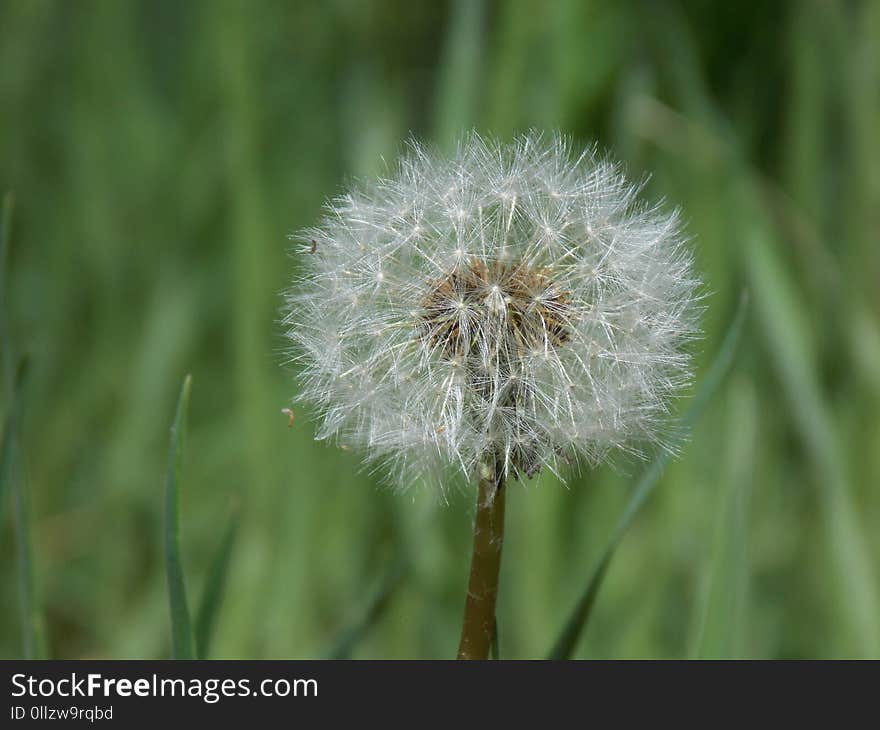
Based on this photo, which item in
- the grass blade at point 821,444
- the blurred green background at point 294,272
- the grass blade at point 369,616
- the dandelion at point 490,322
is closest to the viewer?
the dandelion at point 490,322

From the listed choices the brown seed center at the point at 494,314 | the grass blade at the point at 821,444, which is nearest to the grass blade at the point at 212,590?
the brown seed center at the point at 494,314

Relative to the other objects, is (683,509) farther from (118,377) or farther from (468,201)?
(118,377)

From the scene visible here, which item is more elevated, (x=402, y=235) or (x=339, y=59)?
(x=339, y=59)

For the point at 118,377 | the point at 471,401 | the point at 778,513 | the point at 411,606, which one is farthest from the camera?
the point at 118,377

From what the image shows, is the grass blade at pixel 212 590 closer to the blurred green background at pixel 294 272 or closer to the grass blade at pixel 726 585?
the grass blade at pixel 726 585

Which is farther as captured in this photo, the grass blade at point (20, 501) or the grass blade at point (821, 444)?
the grass blade at point (821, 444)
